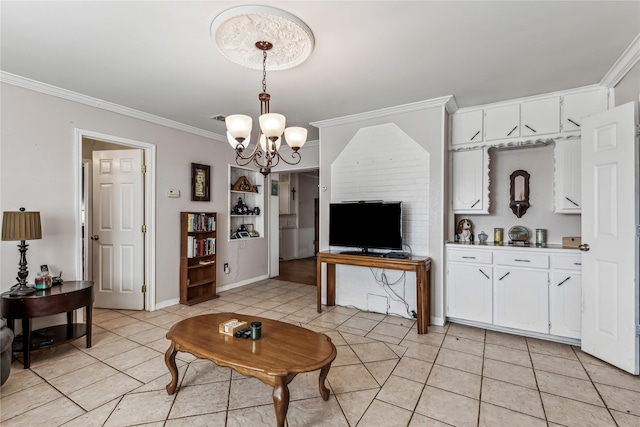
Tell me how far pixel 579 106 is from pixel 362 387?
339 centimetres

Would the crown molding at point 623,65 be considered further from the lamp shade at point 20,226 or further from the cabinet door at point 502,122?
the lamp shade at point 20,226

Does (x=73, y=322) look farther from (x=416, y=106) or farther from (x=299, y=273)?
(x=416, y=106)

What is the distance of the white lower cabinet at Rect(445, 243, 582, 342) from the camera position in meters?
2.93

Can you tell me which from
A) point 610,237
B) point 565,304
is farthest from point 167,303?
point 610,237

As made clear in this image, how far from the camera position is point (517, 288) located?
3.14 meters

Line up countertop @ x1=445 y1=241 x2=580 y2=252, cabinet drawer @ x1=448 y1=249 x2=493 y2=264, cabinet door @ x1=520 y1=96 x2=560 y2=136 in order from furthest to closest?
cabinet drawer @ x1=448 y1=249 x2=493 y2=264 → cabinet door @ x1=520 y1=96 x2=560 y2=136 → countertop @ x1=445 y1=241 x2=580 y2=252

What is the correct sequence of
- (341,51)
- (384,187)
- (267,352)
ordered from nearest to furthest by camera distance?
(267,352) < (341,51) < (384,187)

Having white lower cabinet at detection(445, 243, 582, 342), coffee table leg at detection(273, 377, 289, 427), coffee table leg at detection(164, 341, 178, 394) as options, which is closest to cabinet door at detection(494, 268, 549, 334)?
white lower cabinet at detection(445, 243, 582, 342)

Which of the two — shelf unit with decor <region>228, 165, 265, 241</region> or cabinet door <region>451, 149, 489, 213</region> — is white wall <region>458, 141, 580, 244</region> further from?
shelf unit with decor <region>228, 165, 265, 241</region>

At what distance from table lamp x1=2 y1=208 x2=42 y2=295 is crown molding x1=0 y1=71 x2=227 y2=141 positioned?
3.91 ft

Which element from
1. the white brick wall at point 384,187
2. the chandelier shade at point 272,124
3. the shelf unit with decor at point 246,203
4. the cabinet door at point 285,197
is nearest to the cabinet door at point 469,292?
the white brick wall at point 384,187

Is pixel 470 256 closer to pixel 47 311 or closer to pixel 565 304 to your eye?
pixel 565 304

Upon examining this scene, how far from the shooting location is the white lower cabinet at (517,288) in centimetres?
293

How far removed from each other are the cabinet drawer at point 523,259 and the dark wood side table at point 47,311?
410 centimetres
